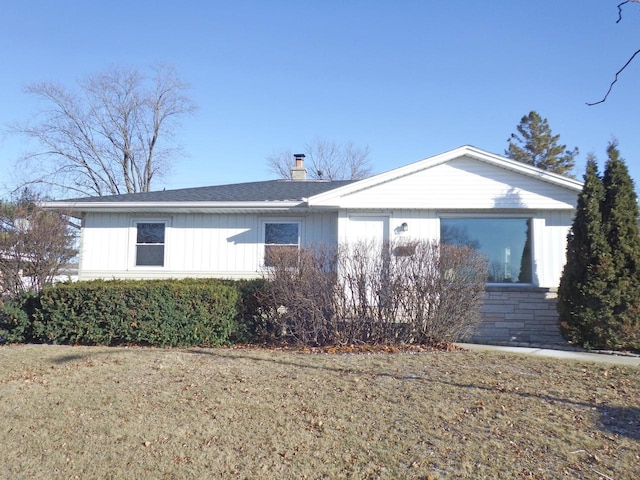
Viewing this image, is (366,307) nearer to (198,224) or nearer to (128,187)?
(198,224)

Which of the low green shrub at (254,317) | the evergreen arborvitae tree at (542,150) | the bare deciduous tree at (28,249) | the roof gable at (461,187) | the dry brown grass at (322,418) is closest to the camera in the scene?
the dry brown grass at (322,418)

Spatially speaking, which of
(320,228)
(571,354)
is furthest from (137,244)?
(571,354)

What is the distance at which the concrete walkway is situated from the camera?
7109mm

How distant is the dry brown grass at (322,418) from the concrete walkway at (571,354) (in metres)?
0.52

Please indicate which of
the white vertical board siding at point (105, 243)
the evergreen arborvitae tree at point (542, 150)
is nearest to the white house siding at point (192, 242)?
the white vertical board siding at point (105, 243)

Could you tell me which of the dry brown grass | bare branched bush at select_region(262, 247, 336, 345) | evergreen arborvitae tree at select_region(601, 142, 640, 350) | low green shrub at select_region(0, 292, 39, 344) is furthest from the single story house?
the dry brown grass

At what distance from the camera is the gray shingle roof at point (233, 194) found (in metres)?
12.1

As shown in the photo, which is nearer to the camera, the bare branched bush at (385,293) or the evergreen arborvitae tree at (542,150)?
the bare branched bush at (385,293)

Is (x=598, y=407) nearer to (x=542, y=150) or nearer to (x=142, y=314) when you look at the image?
(x=142, y=314)

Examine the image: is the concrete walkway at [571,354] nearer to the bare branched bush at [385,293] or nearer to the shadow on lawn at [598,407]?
the bare branched bush at [385,293]

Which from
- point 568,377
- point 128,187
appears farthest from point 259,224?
point 128,187

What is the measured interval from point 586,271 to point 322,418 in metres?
5.59

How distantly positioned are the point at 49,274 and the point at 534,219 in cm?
986

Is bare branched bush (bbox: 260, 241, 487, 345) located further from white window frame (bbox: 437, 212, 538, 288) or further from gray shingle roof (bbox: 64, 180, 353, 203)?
gray shingle roof (bbox: 64, 180, 353, 203)
